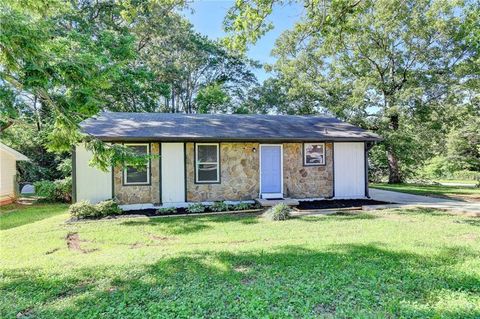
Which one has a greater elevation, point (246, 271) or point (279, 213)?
point (279, 213)

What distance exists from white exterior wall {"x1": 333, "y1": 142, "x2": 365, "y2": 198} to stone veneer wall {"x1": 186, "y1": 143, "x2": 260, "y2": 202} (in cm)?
313

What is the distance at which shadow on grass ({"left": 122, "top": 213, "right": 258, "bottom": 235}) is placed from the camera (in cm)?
712

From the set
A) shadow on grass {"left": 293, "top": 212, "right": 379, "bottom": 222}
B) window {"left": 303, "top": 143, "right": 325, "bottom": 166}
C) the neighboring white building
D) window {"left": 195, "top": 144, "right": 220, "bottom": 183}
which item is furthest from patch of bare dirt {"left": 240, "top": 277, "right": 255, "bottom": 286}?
the neighboring white building

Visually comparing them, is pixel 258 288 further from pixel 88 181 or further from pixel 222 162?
pixel 88 181

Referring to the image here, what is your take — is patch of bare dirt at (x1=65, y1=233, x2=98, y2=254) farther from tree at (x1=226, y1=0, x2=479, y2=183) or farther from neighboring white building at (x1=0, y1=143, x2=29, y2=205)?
tree at (x1=226, y1=0, x2=479, y2=183)

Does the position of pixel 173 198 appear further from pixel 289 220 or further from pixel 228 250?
pixel 228 250

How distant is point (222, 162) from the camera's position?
10703 millimetres

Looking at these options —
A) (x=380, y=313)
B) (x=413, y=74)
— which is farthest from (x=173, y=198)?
(x=413, y=74)

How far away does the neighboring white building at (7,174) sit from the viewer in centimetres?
1282

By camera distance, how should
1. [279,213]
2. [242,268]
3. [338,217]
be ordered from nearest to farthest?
[242,268], [279,213], [338,217]

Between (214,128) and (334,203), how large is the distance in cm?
510

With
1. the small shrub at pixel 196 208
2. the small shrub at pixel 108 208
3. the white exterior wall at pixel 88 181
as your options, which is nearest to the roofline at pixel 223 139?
the white exterior wall at pixel 88 181

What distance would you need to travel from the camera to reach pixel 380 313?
3082 millimetres

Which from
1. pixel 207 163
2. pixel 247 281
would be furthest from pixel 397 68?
pixel 247 281
